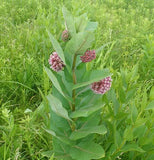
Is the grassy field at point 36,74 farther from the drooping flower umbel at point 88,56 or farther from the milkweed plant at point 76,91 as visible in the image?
the drooping flower umbel at point 88,56

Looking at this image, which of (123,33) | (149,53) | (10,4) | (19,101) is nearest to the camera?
(19,101)

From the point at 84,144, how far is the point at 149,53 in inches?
60.5

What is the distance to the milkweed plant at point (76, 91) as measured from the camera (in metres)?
1.03

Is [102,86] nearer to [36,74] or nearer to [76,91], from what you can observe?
[76,91]

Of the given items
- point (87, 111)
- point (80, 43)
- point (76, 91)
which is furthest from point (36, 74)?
point (80, 43)

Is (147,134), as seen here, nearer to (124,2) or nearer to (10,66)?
(10,66)

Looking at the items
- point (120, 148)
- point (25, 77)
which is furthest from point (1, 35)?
point (120, 148)

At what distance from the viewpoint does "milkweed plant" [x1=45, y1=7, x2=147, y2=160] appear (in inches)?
40.4

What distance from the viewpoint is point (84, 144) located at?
1375 mm

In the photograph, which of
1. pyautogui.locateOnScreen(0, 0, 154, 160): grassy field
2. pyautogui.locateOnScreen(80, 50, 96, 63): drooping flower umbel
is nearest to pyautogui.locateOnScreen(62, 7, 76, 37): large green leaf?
pyautogui.locateOnScreen(80, 50, 96, 63): drooping flower umbel

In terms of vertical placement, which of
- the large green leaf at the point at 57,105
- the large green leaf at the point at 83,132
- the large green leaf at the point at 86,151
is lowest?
the large green leaf at the point at 86,151

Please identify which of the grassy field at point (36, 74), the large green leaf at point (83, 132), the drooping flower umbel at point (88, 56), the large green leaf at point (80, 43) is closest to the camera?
the large green leaf at point (80, 43)

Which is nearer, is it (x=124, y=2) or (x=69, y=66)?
(x=69, y=66)

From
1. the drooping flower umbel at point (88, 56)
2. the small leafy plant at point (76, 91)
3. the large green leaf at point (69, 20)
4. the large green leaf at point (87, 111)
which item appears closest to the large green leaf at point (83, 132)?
the small leafy plant at point (76, 91)
